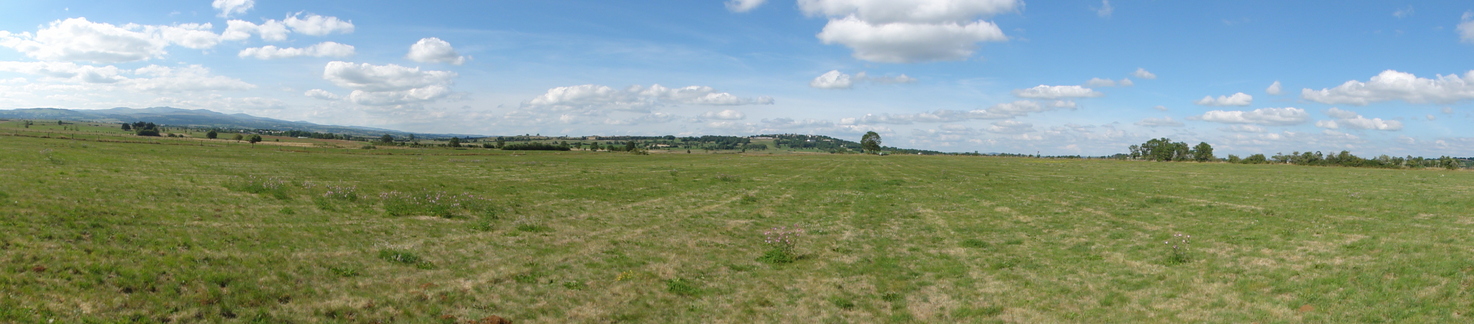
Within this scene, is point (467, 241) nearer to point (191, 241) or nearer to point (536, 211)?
point (191, 241)

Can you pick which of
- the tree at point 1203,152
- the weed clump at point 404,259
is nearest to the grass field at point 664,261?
the weed clump at point 404,259

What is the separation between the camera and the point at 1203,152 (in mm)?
153500

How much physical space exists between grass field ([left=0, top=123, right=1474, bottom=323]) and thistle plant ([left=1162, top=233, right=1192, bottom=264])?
254mm

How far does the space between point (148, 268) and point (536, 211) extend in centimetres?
1557

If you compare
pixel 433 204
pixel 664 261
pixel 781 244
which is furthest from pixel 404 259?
pixel 781 244

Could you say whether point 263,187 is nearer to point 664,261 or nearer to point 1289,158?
point 664,261

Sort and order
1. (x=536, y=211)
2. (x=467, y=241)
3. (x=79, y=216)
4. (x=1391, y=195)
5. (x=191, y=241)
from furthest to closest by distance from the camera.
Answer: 1. (x=1391, y=195)
2. (x=536, y=211)
3. (x=467, y=241)
4. (x=79, y=216)
5. (x=191, y=241)

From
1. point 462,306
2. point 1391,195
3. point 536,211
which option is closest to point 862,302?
point 462,306

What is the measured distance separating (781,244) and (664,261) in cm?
505

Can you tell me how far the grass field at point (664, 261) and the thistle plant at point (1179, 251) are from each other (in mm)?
254

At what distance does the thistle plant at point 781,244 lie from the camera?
57.9ft

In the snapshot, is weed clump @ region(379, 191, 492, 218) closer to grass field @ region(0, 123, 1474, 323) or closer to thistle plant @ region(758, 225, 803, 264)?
grass field @ region(0, 123, 1474, 323)

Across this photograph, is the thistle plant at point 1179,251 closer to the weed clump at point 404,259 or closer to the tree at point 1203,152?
the weed clump at point 404,259

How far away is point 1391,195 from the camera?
107 feet
